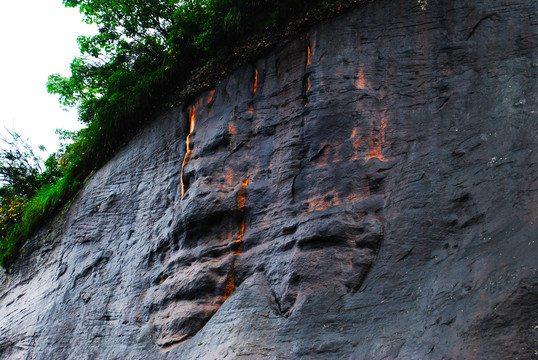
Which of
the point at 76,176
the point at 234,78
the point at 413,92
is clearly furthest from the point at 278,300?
the point at 76,176

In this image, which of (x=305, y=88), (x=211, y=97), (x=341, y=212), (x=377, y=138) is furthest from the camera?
(x=211, y=97)

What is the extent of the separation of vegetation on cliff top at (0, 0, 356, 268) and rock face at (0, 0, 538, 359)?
0.93 metres

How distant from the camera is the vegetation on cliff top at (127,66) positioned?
10453mm

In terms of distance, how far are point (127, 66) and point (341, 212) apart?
7.31 meters

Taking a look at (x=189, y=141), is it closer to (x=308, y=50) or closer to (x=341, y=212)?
(x=308, y=50)

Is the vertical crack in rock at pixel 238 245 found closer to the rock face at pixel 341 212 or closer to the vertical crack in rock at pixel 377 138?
the rock face at pixel 341 212

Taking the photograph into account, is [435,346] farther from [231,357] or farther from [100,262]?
[100,262]

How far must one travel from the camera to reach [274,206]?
8375 mm

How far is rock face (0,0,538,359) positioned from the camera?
21.0 ft

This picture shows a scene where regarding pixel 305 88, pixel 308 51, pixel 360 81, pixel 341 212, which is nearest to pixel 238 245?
pixel 341 212

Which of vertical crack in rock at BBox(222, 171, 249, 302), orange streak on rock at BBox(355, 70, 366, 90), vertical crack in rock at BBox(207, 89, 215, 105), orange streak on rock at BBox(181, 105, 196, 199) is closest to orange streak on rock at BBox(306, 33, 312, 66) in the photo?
orange streak on rock at BBox(355, 70, 366, 90)

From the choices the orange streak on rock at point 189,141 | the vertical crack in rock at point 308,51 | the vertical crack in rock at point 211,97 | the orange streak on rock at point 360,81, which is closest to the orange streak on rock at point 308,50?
the vertical crack in rock at point 308,51

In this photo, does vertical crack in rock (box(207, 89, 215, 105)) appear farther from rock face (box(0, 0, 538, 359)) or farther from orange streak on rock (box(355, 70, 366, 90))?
orange streak on rock (box(355, 70, 366, 90))

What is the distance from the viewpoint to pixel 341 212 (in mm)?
7613
